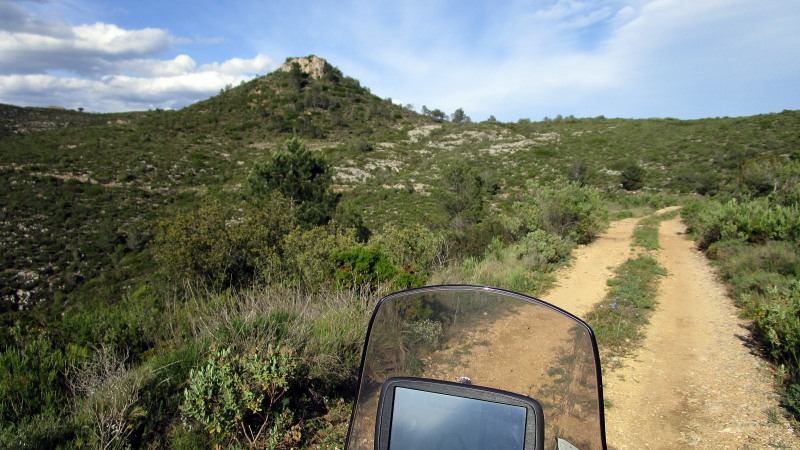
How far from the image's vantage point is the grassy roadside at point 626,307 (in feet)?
18.4

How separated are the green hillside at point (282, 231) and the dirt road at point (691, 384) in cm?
42

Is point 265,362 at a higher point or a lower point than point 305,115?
lower

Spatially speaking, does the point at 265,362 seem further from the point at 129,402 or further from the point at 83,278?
the point at 83,278

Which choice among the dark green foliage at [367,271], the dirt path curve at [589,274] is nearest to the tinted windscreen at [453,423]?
the dark green foliage at [367,271]

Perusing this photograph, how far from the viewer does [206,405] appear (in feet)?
9.41

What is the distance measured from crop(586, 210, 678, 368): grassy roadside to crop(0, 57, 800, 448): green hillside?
1421 mm

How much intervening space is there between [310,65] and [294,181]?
60.3 m

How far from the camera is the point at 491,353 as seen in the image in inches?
64.8

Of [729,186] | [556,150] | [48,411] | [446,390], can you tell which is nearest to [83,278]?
[48,411]

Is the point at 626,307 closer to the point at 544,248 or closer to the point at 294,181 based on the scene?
the point at 544,248

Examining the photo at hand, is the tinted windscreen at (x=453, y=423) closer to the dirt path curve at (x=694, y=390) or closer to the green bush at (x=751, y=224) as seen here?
the dirt path curve at (x=694, y=390)

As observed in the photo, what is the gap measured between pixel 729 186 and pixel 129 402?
31.2 meters

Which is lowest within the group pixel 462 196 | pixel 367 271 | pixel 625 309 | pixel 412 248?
pixel 462 196

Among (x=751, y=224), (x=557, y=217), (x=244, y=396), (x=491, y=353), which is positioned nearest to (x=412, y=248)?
(x=244, y=396)
